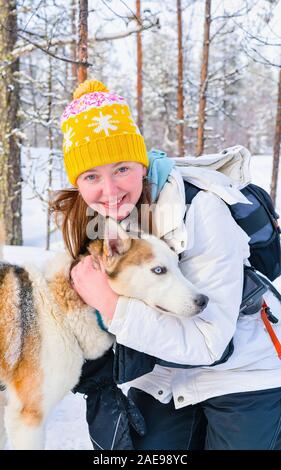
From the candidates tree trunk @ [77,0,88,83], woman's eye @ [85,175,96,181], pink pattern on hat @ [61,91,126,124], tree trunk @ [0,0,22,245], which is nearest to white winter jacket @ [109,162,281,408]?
woman's eye @ [85,175,96,181]

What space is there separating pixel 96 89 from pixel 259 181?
1884 centimetres

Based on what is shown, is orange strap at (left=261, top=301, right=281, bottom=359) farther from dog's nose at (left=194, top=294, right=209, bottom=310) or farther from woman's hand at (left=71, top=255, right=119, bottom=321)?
woman's hand at (left=71, top=255, right=119, bottom=321)

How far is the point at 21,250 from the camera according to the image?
8.22 meters

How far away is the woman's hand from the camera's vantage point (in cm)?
198

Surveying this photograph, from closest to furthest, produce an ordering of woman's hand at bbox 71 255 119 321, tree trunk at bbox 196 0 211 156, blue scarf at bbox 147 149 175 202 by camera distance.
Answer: woman's hand at bbox 71 255 119 321 < blue scarf at bbox 147 149 175 202 < tree trunk at bbox 196 0 211 156

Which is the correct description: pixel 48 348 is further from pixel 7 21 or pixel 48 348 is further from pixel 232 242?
pixel 7 21

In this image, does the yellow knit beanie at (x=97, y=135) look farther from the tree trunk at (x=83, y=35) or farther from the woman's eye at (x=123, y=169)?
the tree trunk at (x=83, y=35)

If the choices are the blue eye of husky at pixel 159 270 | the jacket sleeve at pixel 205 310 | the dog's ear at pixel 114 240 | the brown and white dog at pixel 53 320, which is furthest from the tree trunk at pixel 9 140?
the jacket sleeve at pixel 205 310

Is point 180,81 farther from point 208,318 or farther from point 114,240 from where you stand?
point 208,318

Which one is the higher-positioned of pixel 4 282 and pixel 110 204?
pixel 110 204

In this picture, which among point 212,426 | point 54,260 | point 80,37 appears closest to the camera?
point 212,426

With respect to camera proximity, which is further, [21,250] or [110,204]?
[21,250]

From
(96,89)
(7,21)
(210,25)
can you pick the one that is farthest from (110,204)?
(210,25)

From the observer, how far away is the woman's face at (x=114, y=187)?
6.77 ft
